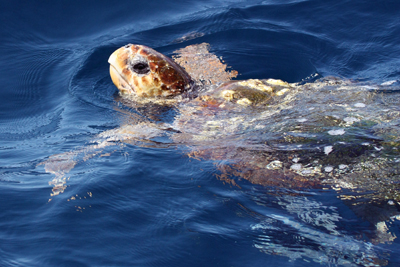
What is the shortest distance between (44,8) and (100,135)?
4.73m

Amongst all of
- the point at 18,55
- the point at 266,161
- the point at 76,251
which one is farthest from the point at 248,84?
the point at 18,55

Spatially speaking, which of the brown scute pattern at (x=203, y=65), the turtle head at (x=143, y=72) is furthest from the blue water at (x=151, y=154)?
the turtle head at (x=143, y=72)

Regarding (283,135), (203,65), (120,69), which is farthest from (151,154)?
(203,65)

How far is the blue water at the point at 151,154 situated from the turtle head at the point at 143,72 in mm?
452

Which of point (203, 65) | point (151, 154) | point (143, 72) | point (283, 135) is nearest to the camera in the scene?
point (283, 135)

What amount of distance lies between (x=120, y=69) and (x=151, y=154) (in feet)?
4.94

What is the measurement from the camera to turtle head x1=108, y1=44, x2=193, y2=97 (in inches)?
179

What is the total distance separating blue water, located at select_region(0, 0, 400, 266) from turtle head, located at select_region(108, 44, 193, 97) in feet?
1.48

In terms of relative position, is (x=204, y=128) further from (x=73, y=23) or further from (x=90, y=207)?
(x=73, y=23)

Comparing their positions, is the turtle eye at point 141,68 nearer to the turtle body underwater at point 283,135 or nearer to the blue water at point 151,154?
the turtle body underwater at point 283,135

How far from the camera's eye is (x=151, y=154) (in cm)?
366

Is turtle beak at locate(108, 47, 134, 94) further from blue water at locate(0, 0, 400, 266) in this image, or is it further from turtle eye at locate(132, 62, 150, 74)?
blue water at locate(0, 0, 400, 266)

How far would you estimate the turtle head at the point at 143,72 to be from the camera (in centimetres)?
454

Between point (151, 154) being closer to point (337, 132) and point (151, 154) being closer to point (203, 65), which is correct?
point (337, 132)
